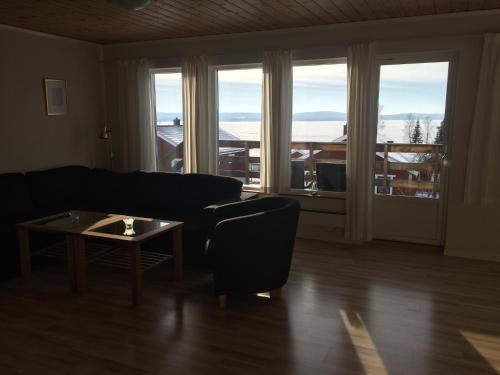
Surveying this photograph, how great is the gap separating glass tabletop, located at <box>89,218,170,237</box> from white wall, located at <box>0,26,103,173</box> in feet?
6.72

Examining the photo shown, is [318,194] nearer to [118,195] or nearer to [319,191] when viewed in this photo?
[319,191]

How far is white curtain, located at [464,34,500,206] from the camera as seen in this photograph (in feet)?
13.6

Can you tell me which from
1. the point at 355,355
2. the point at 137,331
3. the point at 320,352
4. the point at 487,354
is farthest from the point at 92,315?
the point at 487,354

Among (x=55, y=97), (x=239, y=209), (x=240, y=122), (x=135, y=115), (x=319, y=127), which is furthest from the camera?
(x=135, y=115)

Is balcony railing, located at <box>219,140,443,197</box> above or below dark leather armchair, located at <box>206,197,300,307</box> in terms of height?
above

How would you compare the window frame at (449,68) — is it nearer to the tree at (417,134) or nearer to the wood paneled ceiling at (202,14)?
the tree at (417,134)

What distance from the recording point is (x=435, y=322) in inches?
120

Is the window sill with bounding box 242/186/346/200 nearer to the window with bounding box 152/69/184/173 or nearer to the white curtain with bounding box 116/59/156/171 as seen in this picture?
the window with bounding box 152/69/184/173

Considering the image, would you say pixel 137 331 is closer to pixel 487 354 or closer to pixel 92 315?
pixel 92 315

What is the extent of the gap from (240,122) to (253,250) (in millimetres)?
2710

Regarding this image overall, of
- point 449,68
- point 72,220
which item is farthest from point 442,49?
point 72,220

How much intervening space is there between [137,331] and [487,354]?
2.27 m

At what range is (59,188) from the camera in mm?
5039

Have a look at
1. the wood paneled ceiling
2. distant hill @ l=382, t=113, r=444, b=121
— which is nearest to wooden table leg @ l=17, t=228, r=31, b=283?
the wood paneled ceiling
